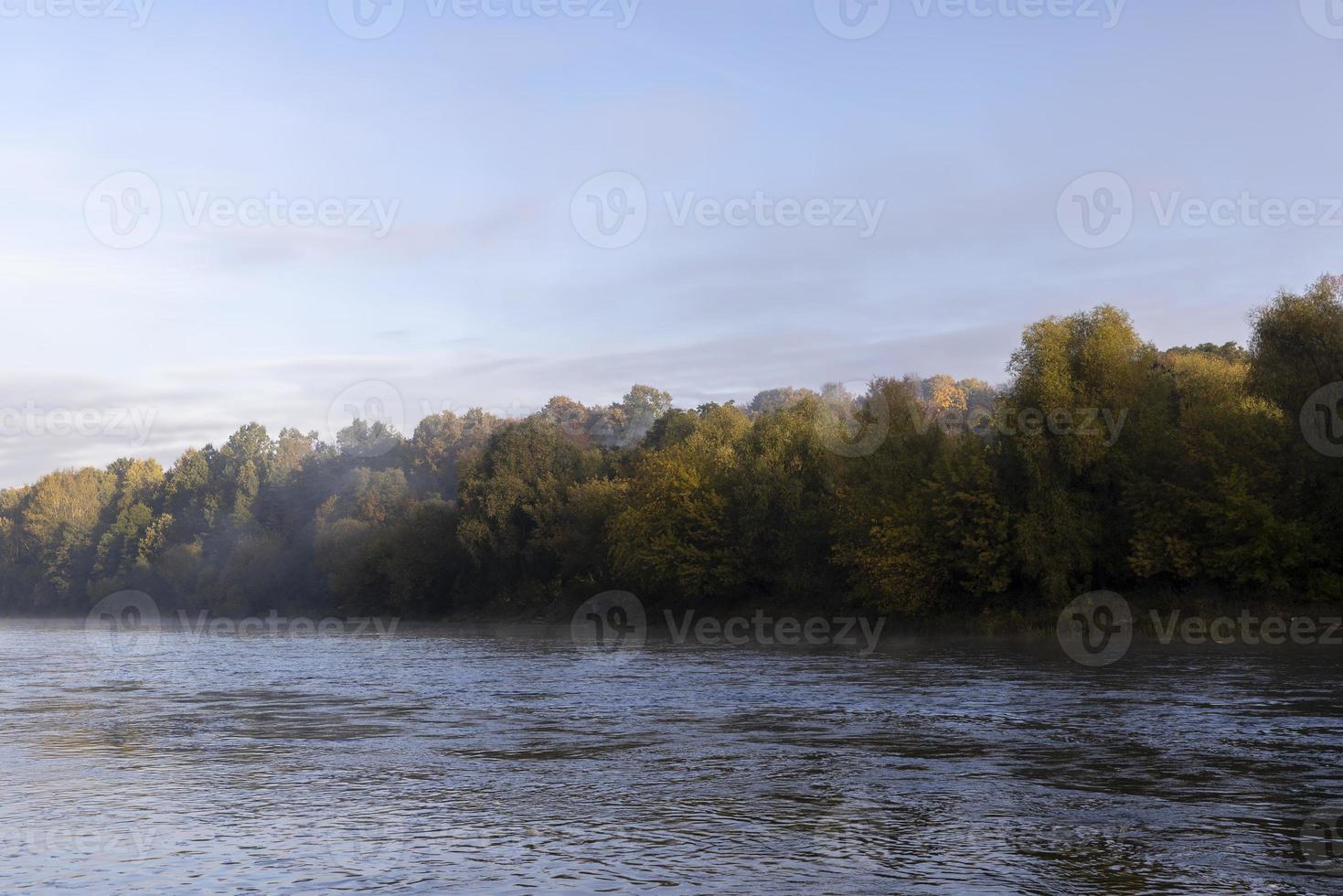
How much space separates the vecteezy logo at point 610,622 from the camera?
250ft

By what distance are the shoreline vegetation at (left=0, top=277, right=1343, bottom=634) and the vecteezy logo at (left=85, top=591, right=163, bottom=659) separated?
27041mm

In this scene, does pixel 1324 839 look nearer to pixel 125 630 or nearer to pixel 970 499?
pixel 970 499

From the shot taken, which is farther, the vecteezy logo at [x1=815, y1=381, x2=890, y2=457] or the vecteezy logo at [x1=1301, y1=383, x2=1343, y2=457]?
the vecteezy logo at [x1=815, y1=381, x2=890, y2=457]

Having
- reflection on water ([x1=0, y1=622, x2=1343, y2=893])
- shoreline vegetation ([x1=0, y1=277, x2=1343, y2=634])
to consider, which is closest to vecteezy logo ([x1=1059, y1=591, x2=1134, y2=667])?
shoreline vegetation ([x1=0, y1=277, x2=1343, y2=634])

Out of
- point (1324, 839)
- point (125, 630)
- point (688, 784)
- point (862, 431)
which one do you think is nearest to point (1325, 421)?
point (862, 431)

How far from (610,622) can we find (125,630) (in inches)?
1699

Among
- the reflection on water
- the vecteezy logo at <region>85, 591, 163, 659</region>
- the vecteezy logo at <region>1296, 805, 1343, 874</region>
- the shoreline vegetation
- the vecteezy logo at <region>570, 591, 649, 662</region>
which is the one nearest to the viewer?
the vecteezy logo at <region>1296, 805, 1343, 874</region>

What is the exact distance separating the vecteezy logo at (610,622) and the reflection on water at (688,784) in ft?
110

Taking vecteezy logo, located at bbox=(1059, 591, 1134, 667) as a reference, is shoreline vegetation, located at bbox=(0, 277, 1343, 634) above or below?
above

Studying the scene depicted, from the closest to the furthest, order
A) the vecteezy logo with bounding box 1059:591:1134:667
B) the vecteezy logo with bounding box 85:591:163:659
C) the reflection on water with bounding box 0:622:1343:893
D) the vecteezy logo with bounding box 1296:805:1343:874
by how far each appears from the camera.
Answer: the vecteezy logo with bounding box 1296:805:1343:874
the reflection on water with bounding box 0:622:1343:893
the vecteezy logo with bounding box 1059:591:1134:667
the vecteezy logo with bounding box 85:591:163:659

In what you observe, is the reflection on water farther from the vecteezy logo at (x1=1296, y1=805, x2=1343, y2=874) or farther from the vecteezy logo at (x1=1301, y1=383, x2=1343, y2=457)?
the vecteezy logo at (x1=1301, y1=383, x2=1343, y2=457)

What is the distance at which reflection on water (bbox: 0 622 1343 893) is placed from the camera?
47.5ft

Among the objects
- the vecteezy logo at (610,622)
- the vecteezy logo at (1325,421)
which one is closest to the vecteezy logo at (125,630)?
the vecteezy logo at (610,622)

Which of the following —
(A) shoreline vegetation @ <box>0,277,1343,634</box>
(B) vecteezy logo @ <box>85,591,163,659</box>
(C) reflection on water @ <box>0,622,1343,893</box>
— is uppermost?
(A) shoreline vegetation @ <box>0,277,1343,634</box>
